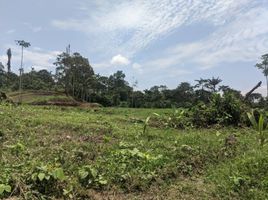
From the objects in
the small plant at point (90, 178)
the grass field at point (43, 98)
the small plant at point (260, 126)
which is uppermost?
the grass field at point (43, 98)

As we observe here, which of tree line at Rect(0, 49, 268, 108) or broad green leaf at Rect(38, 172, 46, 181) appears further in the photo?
tree line at Rect(0, 49, 268, 108)

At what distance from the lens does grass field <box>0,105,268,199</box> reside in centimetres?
488

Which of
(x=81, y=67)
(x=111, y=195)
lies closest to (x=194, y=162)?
(x=111, y=195)

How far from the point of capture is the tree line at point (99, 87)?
44125 mm

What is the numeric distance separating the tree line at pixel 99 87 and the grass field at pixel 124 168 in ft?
113

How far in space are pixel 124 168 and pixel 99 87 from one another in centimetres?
4318

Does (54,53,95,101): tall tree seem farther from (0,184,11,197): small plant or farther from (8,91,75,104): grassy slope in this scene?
(0,184,11,197): small plant

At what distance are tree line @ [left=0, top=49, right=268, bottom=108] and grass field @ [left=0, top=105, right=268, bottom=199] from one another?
34.5 metres

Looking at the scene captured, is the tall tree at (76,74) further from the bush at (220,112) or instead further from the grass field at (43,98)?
the bush at (220,112)

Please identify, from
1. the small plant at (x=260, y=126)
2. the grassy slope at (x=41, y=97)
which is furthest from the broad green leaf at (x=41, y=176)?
the grassy slope at (x=41, y=97)

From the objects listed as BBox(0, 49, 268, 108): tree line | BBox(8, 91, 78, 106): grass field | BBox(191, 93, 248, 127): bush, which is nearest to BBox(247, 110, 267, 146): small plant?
BBox(191, 93, 248, 127): bush

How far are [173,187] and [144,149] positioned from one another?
1945 mm

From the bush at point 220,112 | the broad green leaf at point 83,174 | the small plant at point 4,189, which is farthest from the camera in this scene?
the bush at point 220,112

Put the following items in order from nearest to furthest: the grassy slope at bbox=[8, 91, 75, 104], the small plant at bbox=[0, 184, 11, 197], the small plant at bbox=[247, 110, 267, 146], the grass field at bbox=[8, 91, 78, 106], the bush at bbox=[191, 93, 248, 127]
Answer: the small plant at bbox=[0, 184, 11, 197], the small plant at bbox=[247, 110, 267, 146], the bush at bbox=[191, 93, 248, 127], the grass field at bbox=[8, 91, 78, 106], the grassy slope at bbox=[8, 91, 75, 104]
